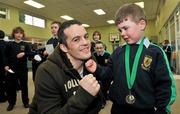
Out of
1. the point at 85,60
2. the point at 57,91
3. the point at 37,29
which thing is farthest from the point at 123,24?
the point at 37,29

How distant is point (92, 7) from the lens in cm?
1314

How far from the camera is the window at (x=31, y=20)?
538 inches

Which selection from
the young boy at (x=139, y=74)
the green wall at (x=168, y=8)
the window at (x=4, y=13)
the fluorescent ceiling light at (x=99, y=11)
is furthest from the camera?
the fluorescent ceiling light at (x=99, y=11)

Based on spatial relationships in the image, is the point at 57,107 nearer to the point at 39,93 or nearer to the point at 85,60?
the point at 39,93

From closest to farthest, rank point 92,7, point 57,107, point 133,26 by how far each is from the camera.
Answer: point 57,107 < point 133,26 < point 92,7

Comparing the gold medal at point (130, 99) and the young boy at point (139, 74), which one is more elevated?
the young boy at point (139, 74)

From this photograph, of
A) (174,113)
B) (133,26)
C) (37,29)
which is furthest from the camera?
(37,29)

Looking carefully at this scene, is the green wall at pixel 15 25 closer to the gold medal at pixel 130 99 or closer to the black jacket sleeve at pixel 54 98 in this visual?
the gold medal at pixel 130 99

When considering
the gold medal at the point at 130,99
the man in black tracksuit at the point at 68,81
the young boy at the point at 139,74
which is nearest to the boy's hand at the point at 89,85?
the man in black tracksuit at the point at 68,81

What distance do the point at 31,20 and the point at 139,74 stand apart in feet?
45.3

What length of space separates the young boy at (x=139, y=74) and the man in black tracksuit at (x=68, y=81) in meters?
0.24

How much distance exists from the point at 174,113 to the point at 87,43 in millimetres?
3075

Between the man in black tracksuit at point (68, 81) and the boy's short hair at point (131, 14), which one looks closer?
the man in black tracksuit at point (68, 81)

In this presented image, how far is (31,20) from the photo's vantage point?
575 inches
